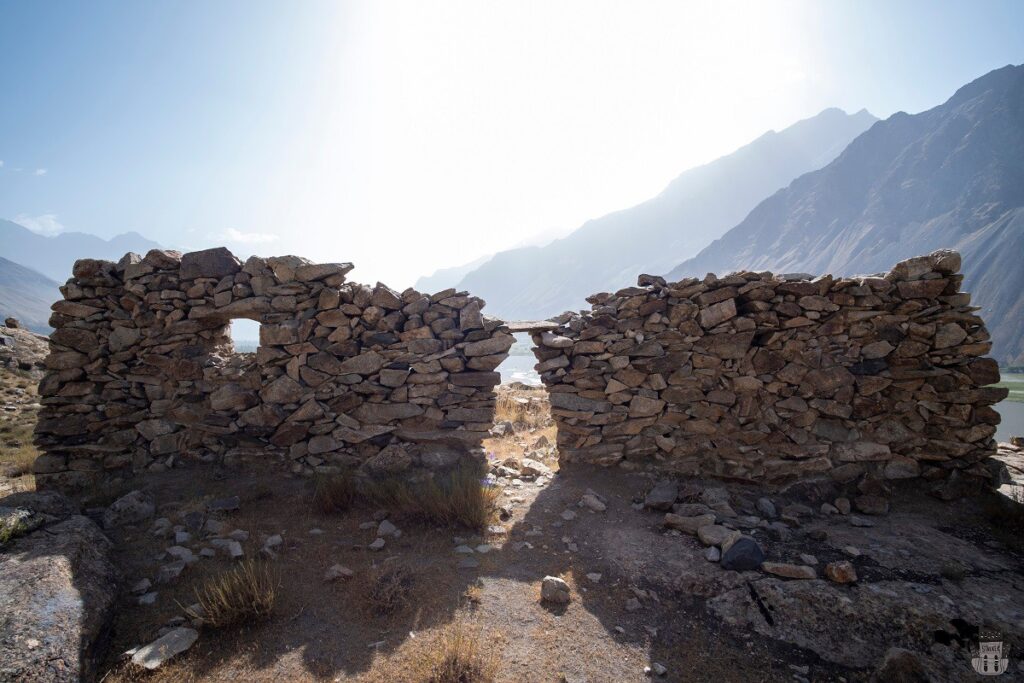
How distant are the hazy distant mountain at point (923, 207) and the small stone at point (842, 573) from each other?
30507 mm

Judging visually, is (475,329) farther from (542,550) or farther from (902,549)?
(902,549)

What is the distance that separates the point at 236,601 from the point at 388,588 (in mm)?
1072

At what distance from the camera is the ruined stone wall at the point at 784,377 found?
5.27 meters

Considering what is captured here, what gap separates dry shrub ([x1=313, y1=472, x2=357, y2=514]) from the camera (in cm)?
497

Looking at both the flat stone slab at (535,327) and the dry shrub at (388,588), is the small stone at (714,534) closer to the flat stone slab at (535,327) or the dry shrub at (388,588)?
the dry shrub at (388,588)

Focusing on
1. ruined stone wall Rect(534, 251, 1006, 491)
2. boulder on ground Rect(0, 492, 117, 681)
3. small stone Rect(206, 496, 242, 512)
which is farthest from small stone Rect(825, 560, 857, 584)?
small stone Rect(206, 496, 242, 512)

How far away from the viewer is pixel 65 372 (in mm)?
5926

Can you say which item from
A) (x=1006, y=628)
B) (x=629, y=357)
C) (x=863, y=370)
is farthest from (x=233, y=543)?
(x=863, y=370)

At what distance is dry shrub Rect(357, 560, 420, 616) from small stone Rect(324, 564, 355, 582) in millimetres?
134

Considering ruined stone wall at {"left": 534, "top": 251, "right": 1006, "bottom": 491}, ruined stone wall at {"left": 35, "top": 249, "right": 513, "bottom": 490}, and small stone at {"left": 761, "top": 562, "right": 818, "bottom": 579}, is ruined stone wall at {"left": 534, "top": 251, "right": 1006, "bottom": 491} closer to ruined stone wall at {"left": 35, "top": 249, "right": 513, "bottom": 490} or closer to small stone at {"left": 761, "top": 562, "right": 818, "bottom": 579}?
ruined stone wall at {"left": 35, "top": 249, "right": 513, "bottom": 490}

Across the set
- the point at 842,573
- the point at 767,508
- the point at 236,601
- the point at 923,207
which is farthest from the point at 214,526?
the point at 923,207

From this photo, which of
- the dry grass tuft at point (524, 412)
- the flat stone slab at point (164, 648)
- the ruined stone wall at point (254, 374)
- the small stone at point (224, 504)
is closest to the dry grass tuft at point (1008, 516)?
the ruined stone wall at point (254, 374)

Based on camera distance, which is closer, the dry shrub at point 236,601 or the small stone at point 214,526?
the dry shrub at point 236,601

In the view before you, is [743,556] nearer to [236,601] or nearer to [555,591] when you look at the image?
[555,591]
